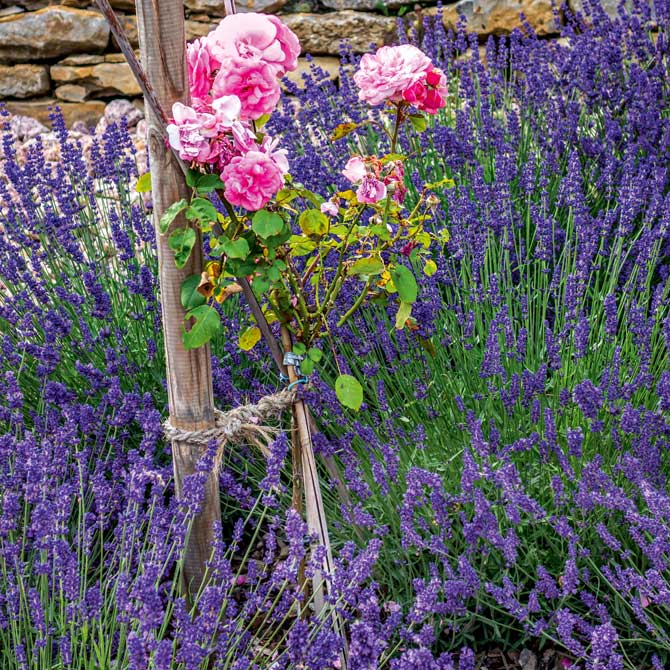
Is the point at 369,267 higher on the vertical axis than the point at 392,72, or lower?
lower

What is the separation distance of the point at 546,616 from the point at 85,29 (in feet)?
17.1

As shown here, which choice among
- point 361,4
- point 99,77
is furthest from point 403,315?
point 99,77

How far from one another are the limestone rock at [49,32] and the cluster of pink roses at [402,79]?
4.38 metres

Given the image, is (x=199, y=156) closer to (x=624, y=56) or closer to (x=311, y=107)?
(x=311, y=107)

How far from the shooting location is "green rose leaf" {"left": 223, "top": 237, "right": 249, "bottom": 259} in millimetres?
1824

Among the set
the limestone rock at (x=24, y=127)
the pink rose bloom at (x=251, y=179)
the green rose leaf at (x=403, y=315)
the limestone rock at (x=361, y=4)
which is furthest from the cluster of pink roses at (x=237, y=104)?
the limestone rock at (x=361, y=4)

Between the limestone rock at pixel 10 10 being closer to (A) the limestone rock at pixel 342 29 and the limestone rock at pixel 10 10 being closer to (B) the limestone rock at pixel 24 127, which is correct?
(B) the limestone rock at pixel 24 127

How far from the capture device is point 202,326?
72.1 inches

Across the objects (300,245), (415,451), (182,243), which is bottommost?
(415,451)

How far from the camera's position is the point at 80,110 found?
5.98 meters

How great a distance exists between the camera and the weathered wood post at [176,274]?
1.78 meters

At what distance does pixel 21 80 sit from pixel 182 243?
15.8 ft

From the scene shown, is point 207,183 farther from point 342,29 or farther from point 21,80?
point 21,80

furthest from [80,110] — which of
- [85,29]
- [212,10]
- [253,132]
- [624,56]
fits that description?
[253,132]
